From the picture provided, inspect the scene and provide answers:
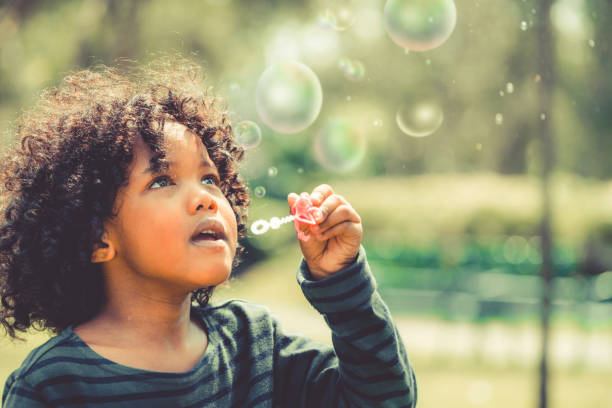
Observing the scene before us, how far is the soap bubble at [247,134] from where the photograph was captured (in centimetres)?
167

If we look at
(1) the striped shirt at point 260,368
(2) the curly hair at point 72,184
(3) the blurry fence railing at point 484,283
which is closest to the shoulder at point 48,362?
(1) the striped shirt at point 260,368

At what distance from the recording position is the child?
106 centimetres

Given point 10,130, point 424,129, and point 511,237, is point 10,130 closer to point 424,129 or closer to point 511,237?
point 424,129

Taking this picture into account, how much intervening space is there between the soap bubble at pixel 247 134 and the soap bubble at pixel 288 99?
0.47 meters

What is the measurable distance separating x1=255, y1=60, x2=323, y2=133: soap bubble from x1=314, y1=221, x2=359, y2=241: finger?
124cm

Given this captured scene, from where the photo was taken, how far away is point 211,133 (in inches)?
49.4

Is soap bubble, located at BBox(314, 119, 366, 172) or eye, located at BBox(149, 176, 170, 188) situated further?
soap bubble, located at BBox(314, 119, 366, 172)

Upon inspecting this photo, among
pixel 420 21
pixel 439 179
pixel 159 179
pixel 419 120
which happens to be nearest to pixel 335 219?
pixel 159 179

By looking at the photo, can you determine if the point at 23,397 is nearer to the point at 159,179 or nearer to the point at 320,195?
the point at 159,179

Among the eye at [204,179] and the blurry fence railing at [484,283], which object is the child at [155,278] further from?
the blurry fence railing at [484,283]

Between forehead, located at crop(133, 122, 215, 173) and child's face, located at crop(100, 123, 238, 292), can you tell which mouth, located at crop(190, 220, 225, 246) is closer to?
child's face, located at crop(100, 123, 238, 292)

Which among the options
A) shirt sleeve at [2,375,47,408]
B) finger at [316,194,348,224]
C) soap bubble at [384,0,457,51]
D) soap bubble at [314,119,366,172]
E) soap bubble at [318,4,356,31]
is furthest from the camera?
soap bubble at [314,119,366,172]

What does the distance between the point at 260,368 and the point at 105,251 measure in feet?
1.16

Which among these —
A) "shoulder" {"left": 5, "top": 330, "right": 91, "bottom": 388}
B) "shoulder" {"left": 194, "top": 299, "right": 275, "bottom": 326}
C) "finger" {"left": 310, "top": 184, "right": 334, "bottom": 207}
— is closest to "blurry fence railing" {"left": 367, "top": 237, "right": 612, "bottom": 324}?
"shoulder" {"left": 194, "top": 299, "right": 275, "bottom": 326}
